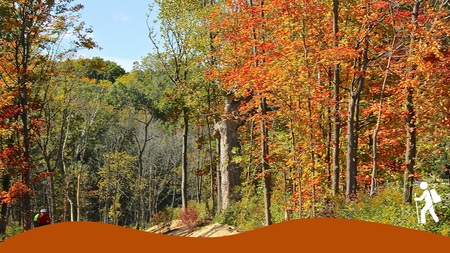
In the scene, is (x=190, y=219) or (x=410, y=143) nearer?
(x=410, y=143)

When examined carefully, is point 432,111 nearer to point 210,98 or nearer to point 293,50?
point 293,50

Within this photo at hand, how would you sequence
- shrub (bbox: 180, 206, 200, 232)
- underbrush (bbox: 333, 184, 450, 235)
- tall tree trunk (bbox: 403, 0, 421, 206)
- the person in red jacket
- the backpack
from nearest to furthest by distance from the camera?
underbrush (bbox: 333, 184, 450, 235), the backpack, tall tree trunk (bbox: 403, 0, 421, 206), the person in red jacket, shrub (bbox: 180, 206, 200, 232)

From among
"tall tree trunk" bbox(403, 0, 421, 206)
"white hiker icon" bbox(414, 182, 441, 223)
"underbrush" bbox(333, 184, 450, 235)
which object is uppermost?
"tall tree trunk" bbox(403, 0, 421, 206)

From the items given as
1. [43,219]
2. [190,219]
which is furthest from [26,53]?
[190,219]

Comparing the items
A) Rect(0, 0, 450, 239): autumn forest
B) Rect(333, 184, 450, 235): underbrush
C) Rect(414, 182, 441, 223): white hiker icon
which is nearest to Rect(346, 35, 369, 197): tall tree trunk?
Rect(0, 0, 450, 239): autumn forest

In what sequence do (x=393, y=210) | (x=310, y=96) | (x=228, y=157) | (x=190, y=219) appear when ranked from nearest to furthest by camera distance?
(x=393, y=210) < (x=310, y=96) < (x=228, y=157) < (x=190, y=219)

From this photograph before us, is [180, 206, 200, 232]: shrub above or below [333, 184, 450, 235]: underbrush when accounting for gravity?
below

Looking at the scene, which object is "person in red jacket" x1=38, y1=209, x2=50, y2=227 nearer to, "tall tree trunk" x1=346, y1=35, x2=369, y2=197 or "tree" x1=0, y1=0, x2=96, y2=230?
"tree" x1=0, y1=0, x2=96, y2=230

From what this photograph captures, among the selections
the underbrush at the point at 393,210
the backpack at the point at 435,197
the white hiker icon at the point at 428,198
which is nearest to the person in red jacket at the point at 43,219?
the underbrush at the point at 393,210

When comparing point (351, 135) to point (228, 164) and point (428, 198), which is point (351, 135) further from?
point (228, 164)

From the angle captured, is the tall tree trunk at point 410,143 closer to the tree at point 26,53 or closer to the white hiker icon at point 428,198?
the white hiker icon at point 428,198

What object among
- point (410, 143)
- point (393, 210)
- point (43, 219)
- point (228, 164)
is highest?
point (410, 143)

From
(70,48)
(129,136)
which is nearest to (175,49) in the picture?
(70,48)

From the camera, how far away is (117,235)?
23.7 feet
